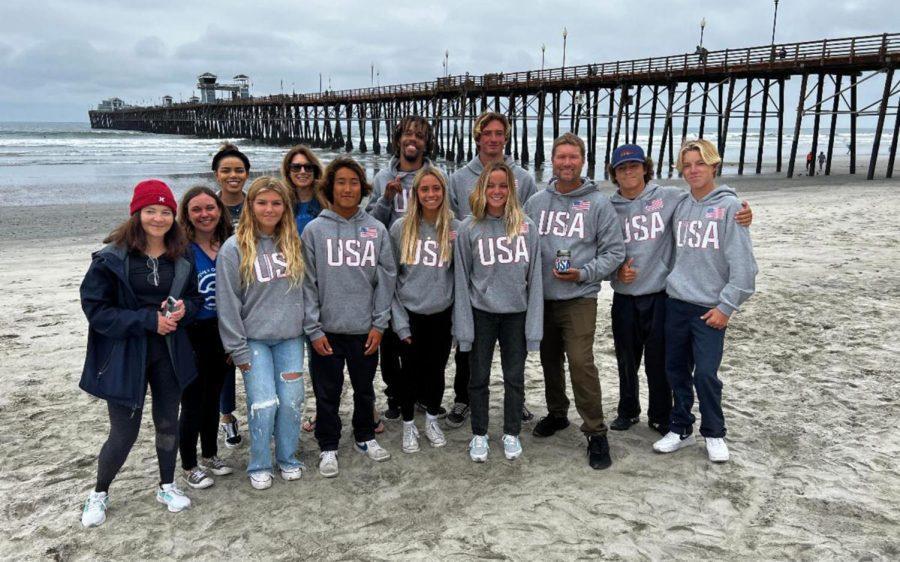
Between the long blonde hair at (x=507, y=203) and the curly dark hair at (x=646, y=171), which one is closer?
the long blonde hair at (x=507, y=203)

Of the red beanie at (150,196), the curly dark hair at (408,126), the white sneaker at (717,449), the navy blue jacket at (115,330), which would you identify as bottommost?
the white sneaker at (717,449)

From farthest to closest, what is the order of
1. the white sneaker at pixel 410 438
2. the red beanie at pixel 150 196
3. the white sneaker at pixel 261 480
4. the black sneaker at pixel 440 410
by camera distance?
the black sneaker at pixel 440 410 → the white sneaker at pixel 410 438 → the white sneaker at pixel 261 480 → the red beanie at pixel 150 196

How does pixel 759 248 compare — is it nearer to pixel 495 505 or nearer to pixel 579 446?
pixel 579 446

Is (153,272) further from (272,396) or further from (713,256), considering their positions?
(713,256)

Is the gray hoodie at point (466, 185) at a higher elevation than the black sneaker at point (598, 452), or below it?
higher

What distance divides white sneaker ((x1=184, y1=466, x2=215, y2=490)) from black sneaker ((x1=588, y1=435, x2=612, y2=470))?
2.27 meters

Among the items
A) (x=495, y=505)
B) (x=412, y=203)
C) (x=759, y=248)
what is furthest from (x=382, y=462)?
(x=759, y=248)

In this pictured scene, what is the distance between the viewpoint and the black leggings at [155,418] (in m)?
3.04

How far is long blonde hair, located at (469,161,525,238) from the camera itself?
3.56m

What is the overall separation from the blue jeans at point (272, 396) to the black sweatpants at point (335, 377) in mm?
170

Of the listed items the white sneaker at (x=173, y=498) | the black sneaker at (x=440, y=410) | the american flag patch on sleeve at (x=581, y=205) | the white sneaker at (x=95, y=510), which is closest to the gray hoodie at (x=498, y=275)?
the american flag patch on sleeve at (x=581, y=205)

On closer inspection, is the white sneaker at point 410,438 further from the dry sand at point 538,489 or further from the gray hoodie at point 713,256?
the gray hoodie at point 713,256

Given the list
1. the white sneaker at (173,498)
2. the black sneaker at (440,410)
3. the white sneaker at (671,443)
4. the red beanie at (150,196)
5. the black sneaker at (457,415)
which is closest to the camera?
the red beanie at (150,196)

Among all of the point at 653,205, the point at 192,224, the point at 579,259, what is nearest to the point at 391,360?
the point at 579,259
